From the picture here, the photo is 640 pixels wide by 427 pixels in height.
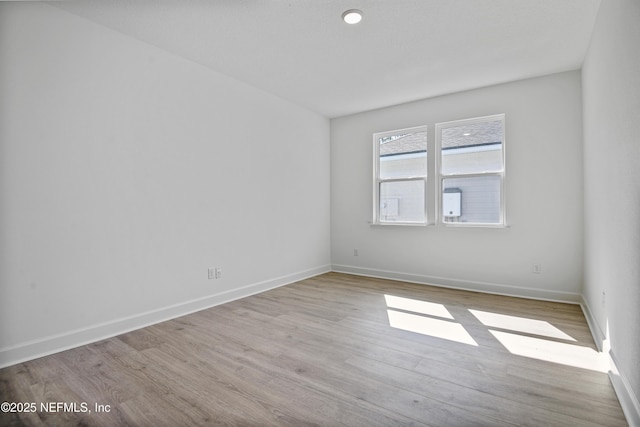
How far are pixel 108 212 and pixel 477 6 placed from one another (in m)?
3.51

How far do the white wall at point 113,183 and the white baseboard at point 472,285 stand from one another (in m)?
1.73

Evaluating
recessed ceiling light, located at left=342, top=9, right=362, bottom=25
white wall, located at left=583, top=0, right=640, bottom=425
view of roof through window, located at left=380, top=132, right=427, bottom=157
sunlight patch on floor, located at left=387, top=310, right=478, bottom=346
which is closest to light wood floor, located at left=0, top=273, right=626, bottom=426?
sunlight patch on floor, located at left=387, top=310, right=478, bottom=346


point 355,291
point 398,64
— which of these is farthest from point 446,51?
point 355,291

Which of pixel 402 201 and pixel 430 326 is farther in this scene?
pixel 402 201

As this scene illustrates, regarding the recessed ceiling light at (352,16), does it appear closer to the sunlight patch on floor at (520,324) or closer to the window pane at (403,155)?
the window pane at (403,155)

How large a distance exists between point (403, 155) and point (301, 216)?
6.11ft

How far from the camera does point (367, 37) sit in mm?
2904

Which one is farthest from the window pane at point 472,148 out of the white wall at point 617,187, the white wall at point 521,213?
the white wall at point 617,187

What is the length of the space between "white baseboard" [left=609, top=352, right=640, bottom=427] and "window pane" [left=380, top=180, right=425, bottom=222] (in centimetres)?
289

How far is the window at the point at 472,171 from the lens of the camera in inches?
161

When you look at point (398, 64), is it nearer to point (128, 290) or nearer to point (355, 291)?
point (355, 291)

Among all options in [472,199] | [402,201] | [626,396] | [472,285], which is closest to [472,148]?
[472,199]

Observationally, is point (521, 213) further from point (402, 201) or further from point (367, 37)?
point (367, 37)

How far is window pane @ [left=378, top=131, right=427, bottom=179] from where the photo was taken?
4703 mm
